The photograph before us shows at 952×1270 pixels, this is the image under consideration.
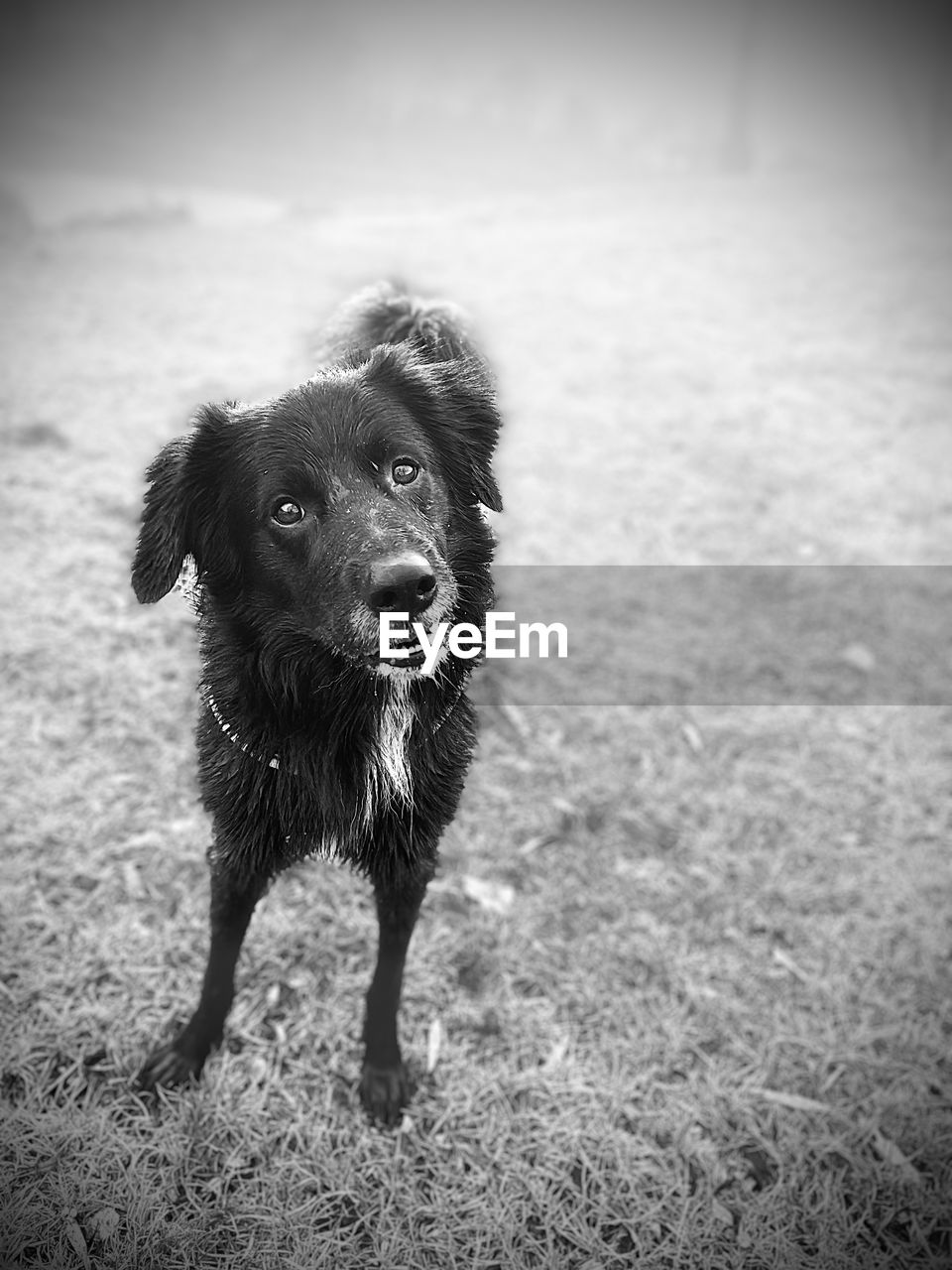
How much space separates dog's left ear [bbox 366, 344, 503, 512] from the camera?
6.71 ft

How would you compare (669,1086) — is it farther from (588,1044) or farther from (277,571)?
(277,571)

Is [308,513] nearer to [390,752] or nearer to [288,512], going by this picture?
[288,512]

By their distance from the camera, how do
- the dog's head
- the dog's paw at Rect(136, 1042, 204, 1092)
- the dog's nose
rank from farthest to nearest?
the dog's paw at Rect(136, 1042, 204, 1092) < the dog's head < the dog's nose

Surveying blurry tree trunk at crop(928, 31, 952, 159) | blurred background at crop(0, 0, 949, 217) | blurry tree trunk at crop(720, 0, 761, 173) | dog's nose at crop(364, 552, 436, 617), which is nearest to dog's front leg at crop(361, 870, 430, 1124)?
dog's nose at crop(364, 552, 436, 617)

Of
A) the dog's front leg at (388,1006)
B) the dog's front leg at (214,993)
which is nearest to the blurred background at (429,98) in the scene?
the dog's front leg at (214,993)

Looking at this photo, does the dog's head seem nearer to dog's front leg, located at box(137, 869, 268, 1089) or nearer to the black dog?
the black dog

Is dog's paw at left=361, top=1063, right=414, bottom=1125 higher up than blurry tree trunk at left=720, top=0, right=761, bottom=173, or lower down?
lower down

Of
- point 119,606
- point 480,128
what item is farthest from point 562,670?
point 480,128

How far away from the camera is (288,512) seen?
1.85 m

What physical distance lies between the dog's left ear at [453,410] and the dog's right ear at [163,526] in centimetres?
57

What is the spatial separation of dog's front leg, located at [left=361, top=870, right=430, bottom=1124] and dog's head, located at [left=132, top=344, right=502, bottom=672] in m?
0.91

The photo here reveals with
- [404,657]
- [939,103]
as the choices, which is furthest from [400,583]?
[939,103]

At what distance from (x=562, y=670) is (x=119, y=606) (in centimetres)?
289

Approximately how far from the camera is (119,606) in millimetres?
4840
